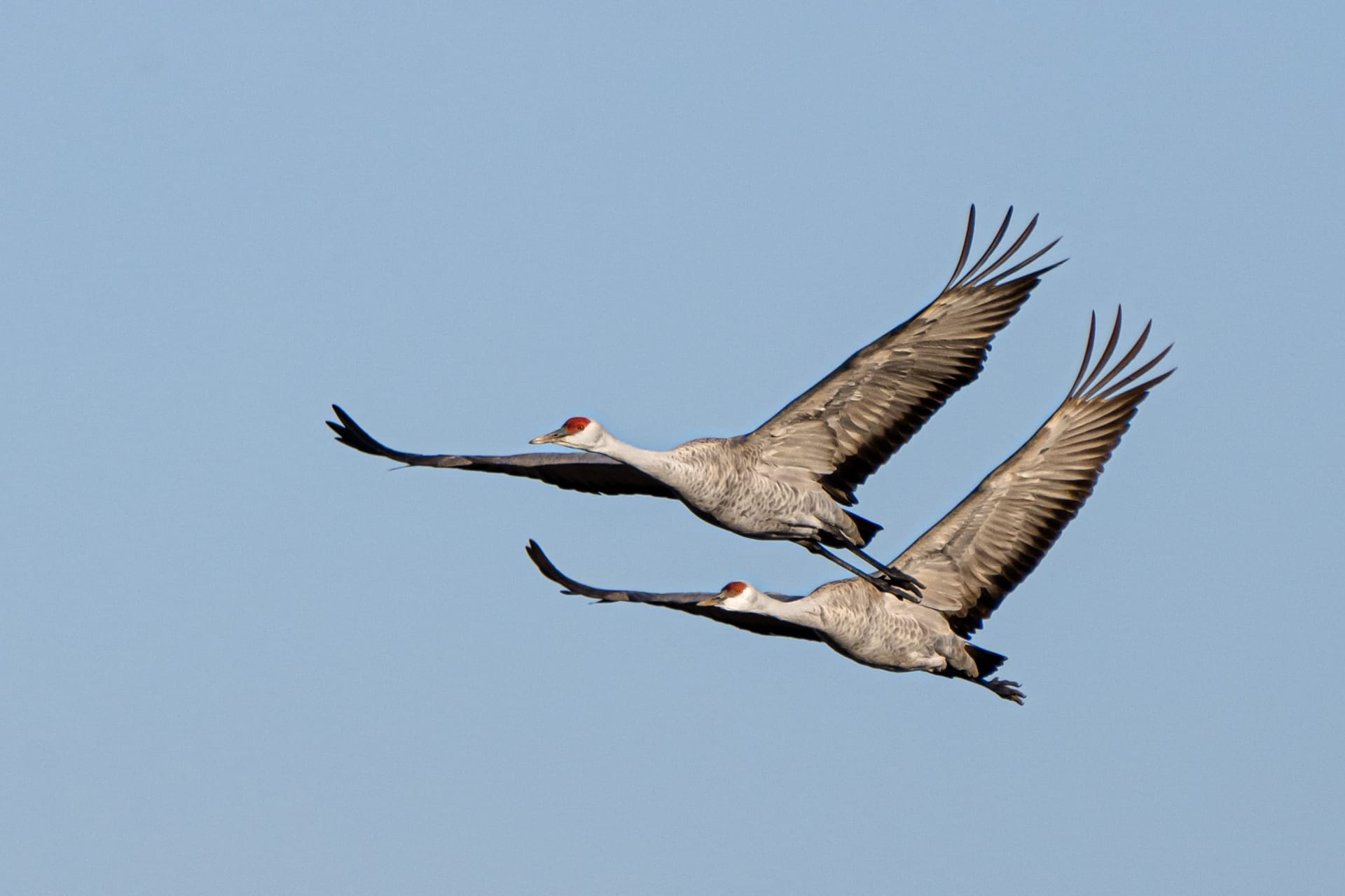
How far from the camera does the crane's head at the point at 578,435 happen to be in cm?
1948

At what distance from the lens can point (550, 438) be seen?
1952cm

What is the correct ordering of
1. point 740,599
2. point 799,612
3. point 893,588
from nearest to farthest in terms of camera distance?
point 799,612, point 740,599, point 893,588

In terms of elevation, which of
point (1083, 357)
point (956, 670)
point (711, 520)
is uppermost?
point (1083, 357)

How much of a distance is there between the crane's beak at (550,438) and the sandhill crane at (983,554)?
202 centimetres

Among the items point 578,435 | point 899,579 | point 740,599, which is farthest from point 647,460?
point 899,579

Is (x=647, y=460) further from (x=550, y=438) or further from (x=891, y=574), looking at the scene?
(x=891, y=574)

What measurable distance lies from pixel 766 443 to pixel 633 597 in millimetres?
2225

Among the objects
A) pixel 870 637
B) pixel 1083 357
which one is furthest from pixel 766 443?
pixel 1083 357

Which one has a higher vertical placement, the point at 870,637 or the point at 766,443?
the point at 766,443

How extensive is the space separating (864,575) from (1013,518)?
69.7 inches

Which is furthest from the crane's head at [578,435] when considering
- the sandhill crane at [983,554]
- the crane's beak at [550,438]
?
the sandhill crane at [983,554]

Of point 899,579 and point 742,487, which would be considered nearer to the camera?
→ point 742,487

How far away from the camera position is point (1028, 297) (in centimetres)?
1989

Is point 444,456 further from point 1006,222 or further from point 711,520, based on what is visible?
point 1006,222
